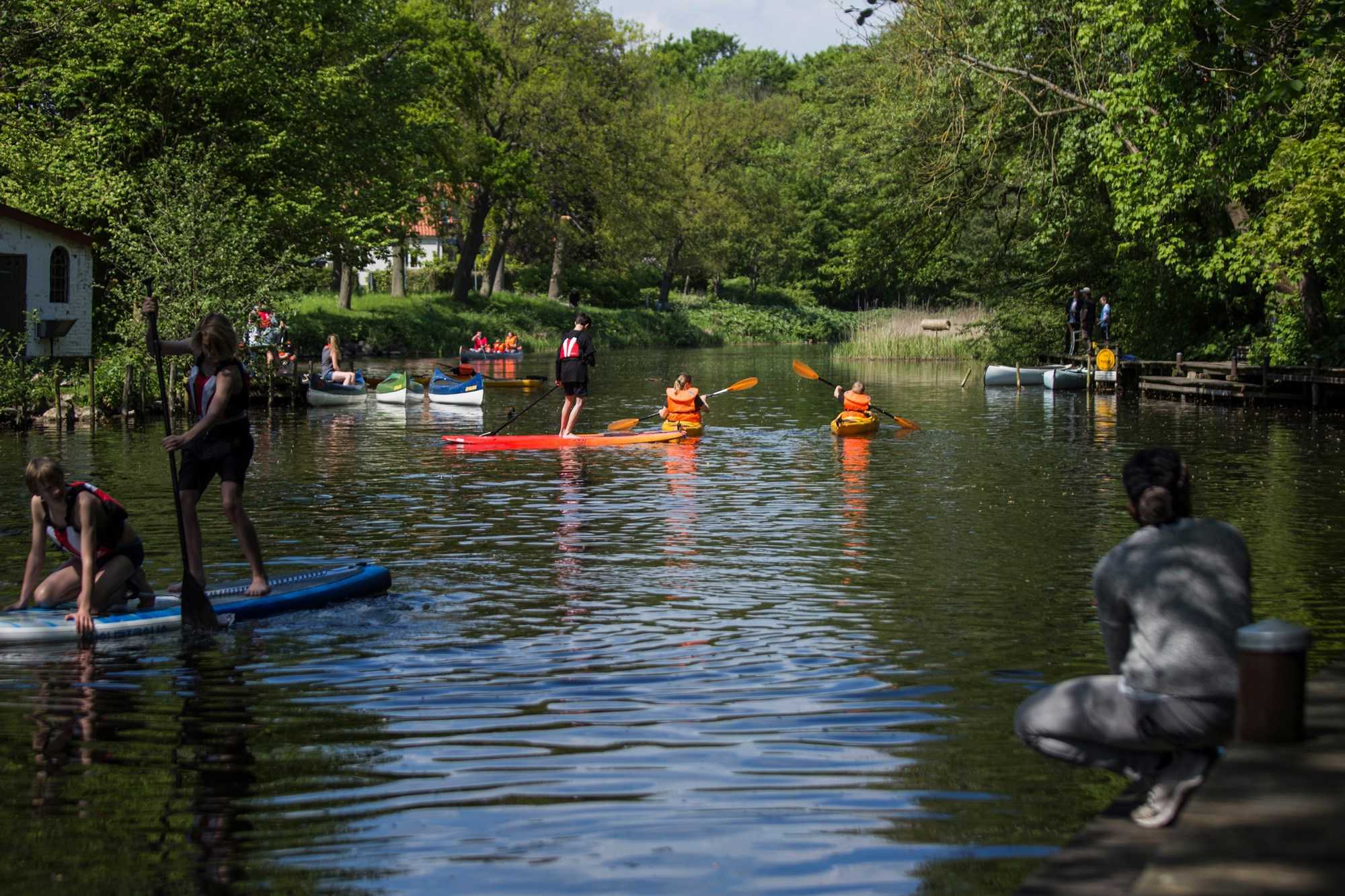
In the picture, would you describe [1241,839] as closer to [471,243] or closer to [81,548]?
[81,548]

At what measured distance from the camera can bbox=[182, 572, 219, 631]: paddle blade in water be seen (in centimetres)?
982

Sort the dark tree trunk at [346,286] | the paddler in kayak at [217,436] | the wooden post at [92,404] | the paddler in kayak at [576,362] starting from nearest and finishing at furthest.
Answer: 1. the paddler in kayak at [217,436]
2. the paddler in kayak at [576,362]
3. the wooden post at [92,404]
4. the dark tree trunk at [346,286]

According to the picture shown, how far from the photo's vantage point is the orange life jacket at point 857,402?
25.9 meters

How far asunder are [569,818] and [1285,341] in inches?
1195

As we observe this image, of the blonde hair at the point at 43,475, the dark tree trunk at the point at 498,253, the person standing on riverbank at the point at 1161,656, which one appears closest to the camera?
the person standing on riverbank at the point at 1161,656

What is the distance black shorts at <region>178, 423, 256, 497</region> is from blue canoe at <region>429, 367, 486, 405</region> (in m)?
22.8

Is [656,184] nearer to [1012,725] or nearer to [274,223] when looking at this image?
[274,223]

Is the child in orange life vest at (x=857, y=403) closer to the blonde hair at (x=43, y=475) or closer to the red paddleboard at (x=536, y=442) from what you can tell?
the red paddleboard at (x=536, y=442)

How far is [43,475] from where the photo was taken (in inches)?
368

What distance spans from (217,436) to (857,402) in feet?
54.9

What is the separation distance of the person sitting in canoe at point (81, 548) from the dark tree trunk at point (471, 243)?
5507 centimetres

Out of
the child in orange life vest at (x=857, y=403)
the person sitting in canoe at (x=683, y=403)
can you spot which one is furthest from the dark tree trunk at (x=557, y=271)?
the child in orange life vest at (x=857, y=403)

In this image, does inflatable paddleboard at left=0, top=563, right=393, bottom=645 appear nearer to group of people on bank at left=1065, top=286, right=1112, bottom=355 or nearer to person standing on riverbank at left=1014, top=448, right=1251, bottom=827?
person standing on riverbank at left=1014, top=448, right=1251, bottom=827

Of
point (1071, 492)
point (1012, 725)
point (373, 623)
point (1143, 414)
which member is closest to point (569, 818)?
point (1012, 725)
